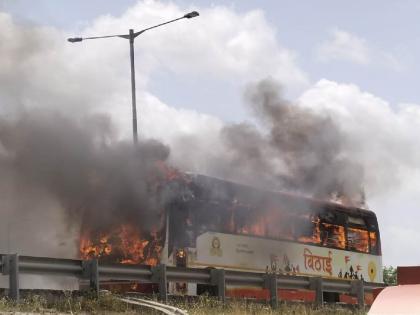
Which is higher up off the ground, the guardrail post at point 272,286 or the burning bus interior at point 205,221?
the burning bus interior at point 205,221

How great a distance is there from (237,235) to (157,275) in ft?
21.7

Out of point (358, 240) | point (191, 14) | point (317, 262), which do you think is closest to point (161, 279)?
point (317, 262)

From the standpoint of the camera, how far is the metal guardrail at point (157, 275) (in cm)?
1240

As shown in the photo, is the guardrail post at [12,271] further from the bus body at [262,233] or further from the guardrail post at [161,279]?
the bus body at [262,233]

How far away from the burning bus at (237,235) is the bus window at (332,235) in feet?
0.10

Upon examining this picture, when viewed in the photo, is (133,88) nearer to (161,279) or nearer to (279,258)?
(279,258)

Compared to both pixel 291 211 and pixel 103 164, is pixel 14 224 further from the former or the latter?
pixel 291 211

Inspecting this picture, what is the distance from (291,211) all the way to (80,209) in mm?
6061

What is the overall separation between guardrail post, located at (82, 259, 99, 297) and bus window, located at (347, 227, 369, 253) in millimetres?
13543

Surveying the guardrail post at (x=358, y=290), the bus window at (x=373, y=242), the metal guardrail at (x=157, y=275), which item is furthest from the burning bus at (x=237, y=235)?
the guardrail post at (x=358, y=290)

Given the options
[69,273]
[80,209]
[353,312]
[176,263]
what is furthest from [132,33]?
[69,273]

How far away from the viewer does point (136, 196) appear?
20547 millimetres

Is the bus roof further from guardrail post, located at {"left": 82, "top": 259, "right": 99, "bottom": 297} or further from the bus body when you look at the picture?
guardrail post, located at {"left": 82, "top": 259, "right": 99, "bottom": 297}

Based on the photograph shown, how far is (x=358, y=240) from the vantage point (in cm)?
2588
